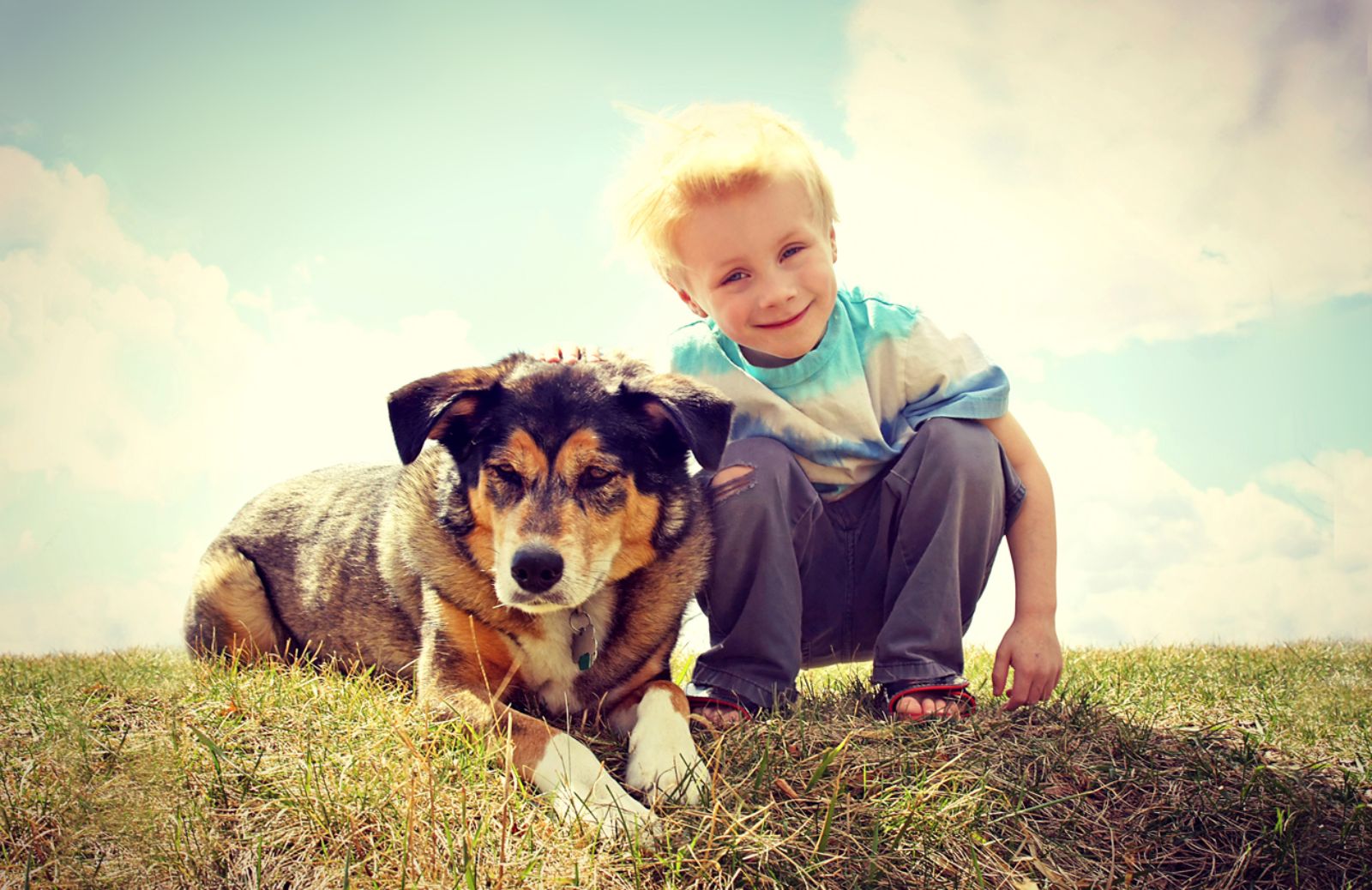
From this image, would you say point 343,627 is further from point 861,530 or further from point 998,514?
point 998,514

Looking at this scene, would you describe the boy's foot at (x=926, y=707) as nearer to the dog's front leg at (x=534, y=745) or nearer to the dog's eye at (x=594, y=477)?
the dog's front leg at (x=534, y=745)

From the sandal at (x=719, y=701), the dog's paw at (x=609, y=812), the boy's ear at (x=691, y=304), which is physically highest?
the boy's ear at (x=691, y=304)

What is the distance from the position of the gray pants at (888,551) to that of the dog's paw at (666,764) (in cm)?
69

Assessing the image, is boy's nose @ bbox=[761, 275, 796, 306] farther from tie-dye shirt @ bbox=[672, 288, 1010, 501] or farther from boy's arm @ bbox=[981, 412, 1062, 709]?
boy's arm @ bbox=[981, 412, 1062, 709]

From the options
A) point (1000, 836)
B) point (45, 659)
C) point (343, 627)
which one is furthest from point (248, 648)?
point (1000, 836)

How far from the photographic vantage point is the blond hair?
397 cm

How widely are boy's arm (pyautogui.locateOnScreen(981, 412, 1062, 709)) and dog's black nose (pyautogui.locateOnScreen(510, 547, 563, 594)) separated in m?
2.15

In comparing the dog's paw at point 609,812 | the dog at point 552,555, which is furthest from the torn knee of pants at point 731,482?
the dog's paw at point 609,812

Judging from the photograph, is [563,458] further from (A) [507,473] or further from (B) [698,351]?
(B) [698,351]

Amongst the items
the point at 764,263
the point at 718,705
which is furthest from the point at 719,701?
the point at 764,263

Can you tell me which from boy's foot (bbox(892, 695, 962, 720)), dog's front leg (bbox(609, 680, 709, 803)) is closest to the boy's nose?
dog's front leg (bbox(609, 680, 709, 803))

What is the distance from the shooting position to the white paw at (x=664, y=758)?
2836mm

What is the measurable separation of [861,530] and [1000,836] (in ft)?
5.94

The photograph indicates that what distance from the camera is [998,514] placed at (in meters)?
4.18
